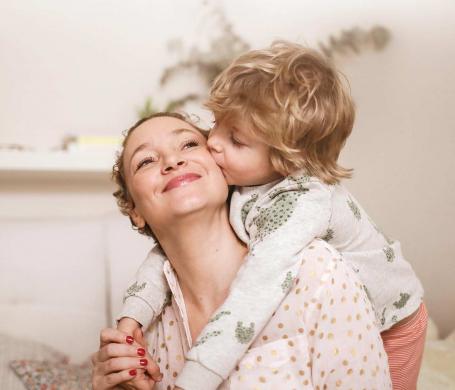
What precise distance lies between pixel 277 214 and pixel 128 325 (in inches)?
18.4

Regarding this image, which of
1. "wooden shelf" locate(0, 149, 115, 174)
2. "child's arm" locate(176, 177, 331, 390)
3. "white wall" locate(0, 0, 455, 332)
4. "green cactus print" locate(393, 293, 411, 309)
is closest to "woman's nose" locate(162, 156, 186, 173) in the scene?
"child's arm" locate(176, 177, 331, 390)

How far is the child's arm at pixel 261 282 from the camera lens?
1116 millimetres

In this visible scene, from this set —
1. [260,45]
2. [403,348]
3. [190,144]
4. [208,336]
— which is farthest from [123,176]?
[260,45]

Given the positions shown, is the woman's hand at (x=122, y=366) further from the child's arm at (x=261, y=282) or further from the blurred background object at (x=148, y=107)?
the blurred background object at (x=148, y=107)

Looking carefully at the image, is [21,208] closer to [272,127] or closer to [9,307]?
[9,307]

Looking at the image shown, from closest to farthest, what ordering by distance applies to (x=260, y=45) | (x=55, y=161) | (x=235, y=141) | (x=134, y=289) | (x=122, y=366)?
(x=122, y=366) → (x=235, y=141) → (x=134, y=289) → (x=55, y=161) → (x=260, y=45)

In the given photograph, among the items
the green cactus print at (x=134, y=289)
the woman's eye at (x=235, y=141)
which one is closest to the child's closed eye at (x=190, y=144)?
the woman's eye at (x=235, y=141)

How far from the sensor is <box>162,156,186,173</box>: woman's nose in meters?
1.35

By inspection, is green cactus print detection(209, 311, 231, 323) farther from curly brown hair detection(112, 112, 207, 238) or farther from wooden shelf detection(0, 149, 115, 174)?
wooden shelf detection(0, 149, 115, 174)

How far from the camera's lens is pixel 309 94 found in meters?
1.27

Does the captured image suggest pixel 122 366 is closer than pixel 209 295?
Yes

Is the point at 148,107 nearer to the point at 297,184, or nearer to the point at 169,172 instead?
the point at 169,172

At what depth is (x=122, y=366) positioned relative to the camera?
1258mm

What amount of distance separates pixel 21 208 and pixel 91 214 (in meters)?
0.32
